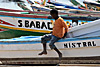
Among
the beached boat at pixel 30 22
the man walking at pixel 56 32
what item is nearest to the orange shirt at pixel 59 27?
the man walking at pixel 56 32

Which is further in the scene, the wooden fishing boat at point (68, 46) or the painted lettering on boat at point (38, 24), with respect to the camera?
the painted lettering on boat at point (38, 24)

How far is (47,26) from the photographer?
620 centimetres

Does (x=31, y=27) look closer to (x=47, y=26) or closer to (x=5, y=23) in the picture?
(x=47, y=26)

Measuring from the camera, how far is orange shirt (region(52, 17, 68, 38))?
11.9ft

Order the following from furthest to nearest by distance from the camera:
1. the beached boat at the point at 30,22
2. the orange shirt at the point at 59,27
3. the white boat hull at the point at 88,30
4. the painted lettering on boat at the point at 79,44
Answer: the beached boat at the point at 30,22, the white boat hull at the point at 88,30, the painted lettering on boat at the point at 79,44, the orange shirt at the point at 59,27

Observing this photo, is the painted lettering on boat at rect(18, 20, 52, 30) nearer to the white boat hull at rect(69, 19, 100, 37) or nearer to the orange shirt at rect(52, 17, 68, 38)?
the white boat hull at rect(69, 19, 100, 37)

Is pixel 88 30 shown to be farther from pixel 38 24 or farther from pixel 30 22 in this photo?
pixel 30 22

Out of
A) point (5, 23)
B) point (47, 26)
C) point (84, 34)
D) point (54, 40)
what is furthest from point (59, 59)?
point (5, 23)

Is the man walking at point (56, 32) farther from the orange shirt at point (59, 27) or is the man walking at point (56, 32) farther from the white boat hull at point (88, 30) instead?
the white boat hull at point (88, 30)

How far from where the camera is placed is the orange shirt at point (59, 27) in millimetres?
3616

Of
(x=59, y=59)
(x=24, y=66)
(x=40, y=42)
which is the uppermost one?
(x=40, y=42)

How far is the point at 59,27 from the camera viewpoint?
3707mm

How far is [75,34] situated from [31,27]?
244cm

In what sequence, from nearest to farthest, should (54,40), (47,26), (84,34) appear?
1. (54,40)
2. (84,34)
3. (47,26)
